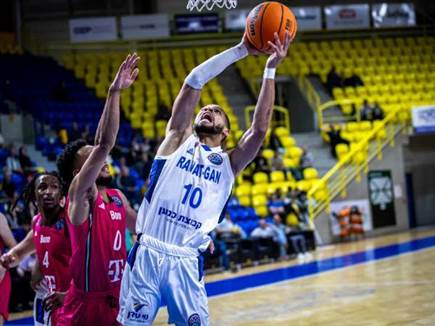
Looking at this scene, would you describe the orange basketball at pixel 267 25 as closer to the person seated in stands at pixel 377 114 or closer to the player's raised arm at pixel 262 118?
the player's raised arm at pixel 262 118

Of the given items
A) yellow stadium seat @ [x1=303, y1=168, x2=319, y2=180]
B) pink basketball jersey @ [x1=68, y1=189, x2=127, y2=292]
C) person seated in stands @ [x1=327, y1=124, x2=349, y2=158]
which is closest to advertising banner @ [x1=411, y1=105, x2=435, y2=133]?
person seated in stands @ [x1=327, y1=124, x2=349, y2=158]

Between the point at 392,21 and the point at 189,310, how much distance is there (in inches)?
892

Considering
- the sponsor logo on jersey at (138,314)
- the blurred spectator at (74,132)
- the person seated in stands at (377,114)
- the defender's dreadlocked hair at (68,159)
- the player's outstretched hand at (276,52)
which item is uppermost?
the person seated in stands at (377,114)

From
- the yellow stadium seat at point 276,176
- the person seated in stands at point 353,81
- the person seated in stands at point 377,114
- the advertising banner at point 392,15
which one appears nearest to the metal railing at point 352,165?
the person seated in stands at point 377,114

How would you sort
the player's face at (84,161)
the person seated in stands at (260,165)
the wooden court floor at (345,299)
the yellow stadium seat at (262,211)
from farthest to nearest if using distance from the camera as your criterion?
the person seated in stands at (260,165) → the yellow stadium seat at (262,211) → the wooden court floor at (345,299) → the player's face at (84,161)

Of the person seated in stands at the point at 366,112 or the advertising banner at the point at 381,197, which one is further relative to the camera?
the person seated in stands at the point at 366,112

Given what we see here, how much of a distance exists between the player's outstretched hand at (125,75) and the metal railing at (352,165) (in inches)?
568

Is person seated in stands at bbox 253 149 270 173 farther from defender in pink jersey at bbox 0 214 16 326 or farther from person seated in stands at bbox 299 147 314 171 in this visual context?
defender in pink jersey at bbox 0 214 16 326

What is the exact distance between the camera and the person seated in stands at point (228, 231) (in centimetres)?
1530

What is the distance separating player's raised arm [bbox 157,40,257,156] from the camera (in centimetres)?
438

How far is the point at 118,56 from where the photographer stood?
23.2 m

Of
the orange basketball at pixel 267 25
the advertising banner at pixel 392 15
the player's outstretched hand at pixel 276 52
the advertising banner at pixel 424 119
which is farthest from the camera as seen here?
the advertising banner at pixel 392 15

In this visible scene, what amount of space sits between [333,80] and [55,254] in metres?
18.5

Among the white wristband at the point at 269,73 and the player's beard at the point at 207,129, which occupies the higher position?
the white wristband at the point at 269,73
